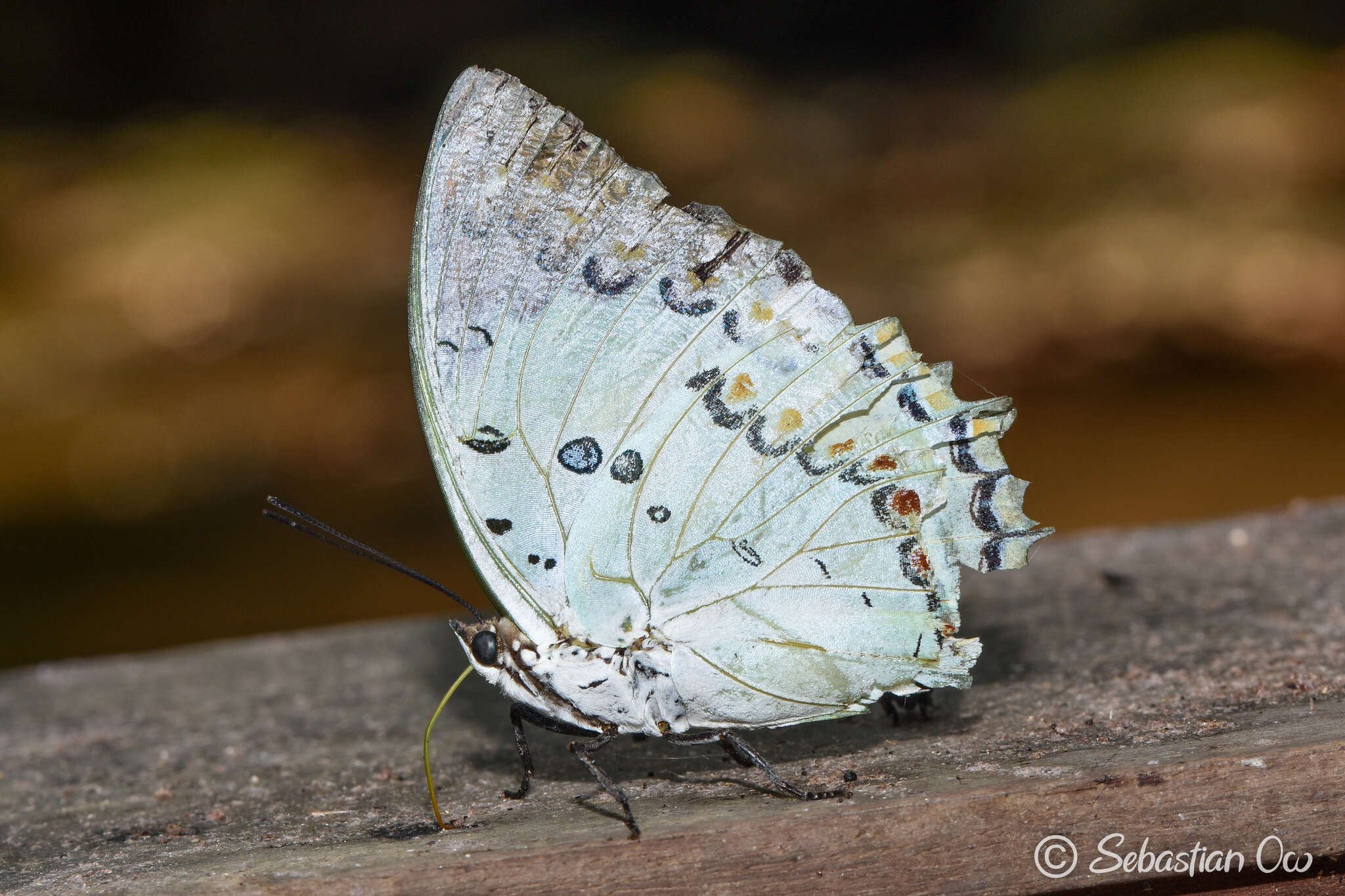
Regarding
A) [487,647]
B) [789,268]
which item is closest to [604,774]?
[487,647]

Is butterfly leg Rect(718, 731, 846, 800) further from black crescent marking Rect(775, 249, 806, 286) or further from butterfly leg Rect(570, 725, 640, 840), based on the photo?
black crescent marking Rect(775, 249, 806, 286)

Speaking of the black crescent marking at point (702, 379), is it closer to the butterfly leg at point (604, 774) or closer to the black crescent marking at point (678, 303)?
the black crescent marking at point (678, 303)

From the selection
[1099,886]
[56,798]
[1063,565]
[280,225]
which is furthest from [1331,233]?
[56,798]

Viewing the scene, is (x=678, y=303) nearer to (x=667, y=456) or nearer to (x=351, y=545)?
(x=667, y=456)

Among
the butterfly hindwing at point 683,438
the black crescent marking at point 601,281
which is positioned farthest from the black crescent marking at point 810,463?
the black crescent marking at point 601,281

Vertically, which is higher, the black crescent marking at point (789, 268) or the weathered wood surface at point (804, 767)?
the black crescent marking at point (789, 268)

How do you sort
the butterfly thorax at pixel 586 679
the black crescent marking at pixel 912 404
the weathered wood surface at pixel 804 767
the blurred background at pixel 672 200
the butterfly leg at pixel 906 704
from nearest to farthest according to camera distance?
the weathered wood surface at pixel 804 767
the butterfly thorax at pixel 586 679
the black crescent marking at pixel 912 404
the butterfly leg at pixel 906 704
the blurred background at pixel 672 200

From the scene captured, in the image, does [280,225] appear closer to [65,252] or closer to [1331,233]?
[65,252]
